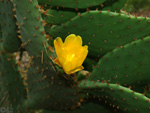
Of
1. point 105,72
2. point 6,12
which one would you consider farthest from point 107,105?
point 6,12

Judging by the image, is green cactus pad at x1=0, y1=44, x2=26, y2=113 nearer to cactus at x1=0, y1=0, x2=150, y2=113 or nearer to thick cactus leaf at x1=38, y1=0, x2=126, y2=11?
cactus at x1=0, y1=0, x2=150, y2=113

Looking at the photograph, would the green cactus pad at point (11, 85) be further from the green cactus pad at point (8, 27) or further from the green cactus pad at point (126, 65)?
the green cactus pad at point (126, 65)

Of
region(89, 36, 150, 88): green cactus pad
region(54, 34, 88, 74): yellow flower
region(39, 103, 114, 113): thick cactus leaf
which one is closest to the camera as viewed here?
region(54, 34, 88, 74): yellow flower

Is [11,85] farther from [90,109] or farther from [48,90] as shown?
[90,109]

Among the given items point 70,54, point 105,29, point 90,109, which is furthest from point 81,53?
point 90,109

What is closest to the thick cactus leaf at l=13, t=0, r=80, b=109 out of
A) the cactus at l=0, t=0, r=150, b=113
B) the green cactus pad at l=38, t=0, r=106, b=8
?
the cactus at l=0, t=0, r=150, b=113

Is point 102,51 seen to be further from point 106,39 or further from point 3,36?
point 3,36
